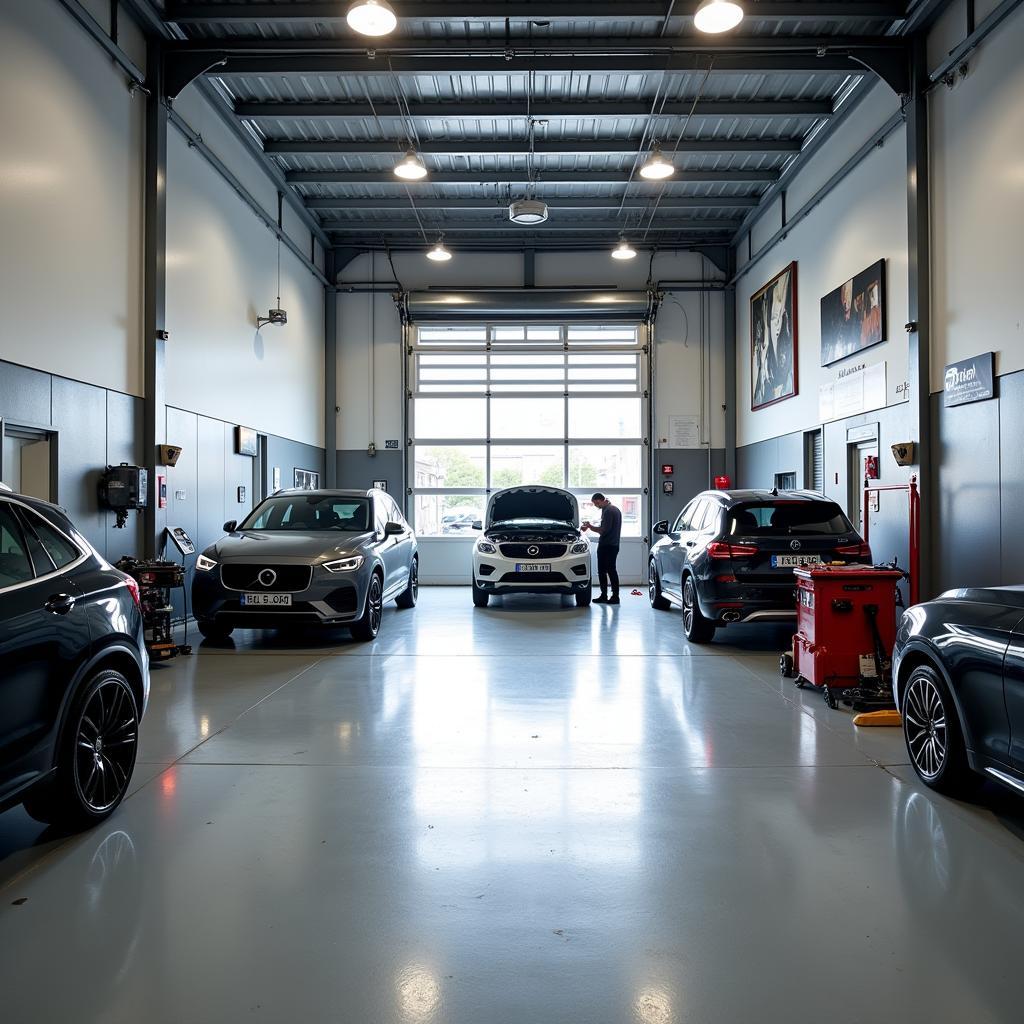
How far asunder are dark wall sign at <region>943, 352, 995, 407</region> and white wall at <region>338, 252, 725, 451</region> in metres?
7.49

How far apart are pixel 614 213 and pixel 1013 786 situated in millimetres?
12661

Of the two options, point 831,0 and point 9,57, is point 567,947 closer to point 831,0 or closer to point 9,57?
point 9,57

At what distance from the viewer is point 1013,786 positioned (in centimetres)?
294

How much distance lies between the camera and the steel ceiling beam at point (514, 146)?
36.2ft

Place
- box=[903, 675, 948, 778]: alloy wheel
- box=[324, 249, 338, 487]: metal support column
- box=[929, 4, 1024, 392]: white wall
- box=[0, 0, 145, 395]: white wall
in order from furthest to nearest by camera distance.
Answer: box=[324, 249, 338, 487]: metal support column < box=[929, 4, 1024, 392]: white wall < box=[0, 0, 145, 395]: white wall < box=[903, 675, 948, 778]: alloy wheel

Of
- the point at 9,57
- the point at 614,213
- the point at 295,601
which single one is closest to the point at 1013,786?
the point at 295,601

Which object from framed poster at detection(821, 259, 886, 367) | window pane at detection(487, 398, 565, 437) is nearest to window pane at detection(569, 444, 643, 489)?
window pane at detection(487, 398, 565, 437)

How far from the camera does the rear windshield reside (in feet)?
22.8

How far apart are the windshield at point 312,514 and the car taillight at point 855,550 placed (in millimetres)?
4819

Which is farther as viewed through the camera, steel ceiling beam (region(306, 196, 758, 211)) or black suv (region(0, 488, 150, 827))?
steel ceiling beam (region(306, 196, 758, 211))

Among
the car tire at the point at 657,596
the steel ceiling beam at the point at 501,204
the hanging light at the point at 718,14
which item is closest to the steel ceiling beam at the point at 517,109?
the steel ceiling beam at the point at 501,204

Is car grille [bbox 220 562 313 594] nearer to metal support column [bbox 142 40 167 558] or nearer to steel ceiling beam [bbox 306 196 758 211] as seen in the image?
metal support column [bbox 142 40 167 558]

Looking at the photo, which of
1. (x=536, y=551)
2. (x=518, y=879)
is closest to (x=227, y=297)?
(x=536, y=551)

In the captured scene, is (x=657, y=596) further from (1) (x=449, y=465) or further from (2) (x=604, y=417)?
(1) (x=449, y=465)
